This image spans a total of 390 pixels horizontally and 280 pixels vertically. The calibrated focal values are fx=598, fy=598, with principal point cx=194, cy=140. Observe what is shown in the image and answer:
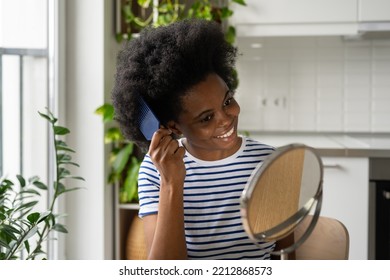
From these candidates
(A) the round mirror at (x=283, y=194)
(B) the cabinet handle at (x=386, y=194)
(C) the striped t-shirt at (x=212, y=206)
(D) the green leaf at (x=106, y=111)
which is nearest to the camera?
(A) the round mirror at (x=283, y=194)

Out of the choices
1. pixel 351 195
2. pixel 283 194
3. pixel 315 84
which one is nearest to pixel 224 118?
pixel 283 194

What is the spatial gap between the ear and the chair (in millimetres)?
340

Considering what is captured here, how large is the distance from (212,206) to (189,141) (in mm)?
133

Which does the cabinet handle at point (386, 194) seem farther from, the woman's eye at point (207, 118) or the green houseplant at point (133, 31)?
the woman's eye at point (207, 118)

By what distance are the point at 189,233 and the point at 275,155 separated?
19.0 inches

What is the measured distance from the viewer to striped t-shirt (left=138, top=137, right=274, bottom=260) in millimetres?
1137

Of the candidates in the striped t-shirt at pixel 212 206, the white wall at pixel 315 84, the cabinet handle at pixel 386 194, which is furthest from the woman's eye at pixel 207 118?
the white wall at pixel 315 84

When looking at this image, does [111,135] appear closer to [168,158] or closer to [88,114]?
[88,114]

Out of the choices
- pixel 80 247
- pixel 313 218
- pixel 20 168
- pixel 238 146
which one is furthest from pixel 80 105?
pixel 313 218

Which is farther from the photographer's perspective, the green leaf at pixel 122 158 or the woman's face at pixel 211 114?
the green leaf at pixel 122 158

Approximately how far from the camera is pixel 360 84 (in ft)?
9.35

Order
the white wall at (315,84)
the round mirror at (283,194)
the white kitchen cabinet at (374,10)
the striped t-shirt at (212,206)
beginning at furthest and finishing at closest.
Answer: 1. the white wall at (315,84)
2. the white kitchen cabinet at (374,10)
3. the striped t-shirt at (212,206)
4. the round mirror at (283,194)

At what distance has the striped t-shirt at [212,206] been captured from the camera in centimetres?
114
